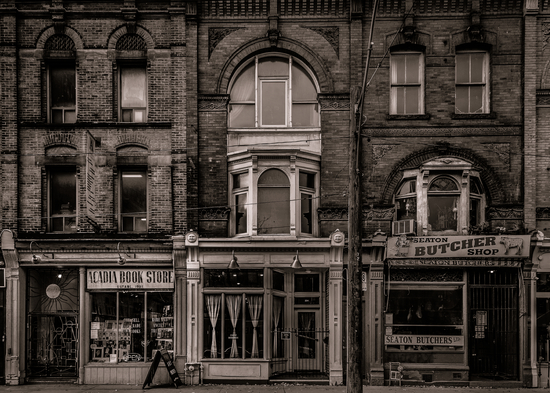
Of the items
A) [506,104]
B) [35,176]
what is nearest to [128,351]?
[35,176]

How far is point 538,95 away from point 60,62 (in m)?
13.6

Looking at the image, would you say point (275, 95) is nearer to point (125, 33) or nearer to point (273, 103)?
point (273, 103)

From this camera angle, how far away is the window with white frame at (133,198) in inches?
725

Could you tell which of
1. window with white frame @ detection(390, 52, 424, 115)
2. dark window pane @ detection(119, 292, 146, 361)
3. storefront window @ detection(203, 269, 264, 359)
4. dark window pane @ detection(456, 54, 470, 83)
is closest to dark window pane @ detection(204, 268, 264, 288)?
storefront window @ detection(203, 269, 264, 359)

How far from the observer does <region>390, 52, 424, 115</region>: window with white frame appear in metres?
18.3

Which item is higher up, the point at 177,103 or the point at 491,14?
the point at 491,14

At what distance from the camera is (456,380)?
17516 millimetres

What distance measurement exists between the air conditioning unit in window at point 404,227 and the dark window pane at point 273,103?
4.32 meters

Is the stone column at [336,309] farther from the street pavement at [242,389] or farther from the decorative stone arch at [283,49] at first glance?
the decorative stone arch at [283,49]

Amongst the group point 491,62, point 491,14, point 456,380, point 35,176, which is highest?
point 491,14

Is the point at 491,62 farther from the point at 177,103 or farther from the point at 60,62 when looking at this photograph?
the point at 60,62

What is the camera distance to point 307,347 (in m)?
18.3

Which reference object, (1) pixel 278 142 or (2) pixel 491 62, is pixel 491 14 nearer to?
(2) pixel 491 62

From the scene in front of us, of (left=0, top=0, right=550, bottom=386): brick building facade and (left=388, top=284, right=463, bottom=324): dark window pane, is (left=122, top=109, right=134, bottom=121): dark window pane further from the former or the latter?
(left=388, top=284, right=463, bottom=324): dark window pane
